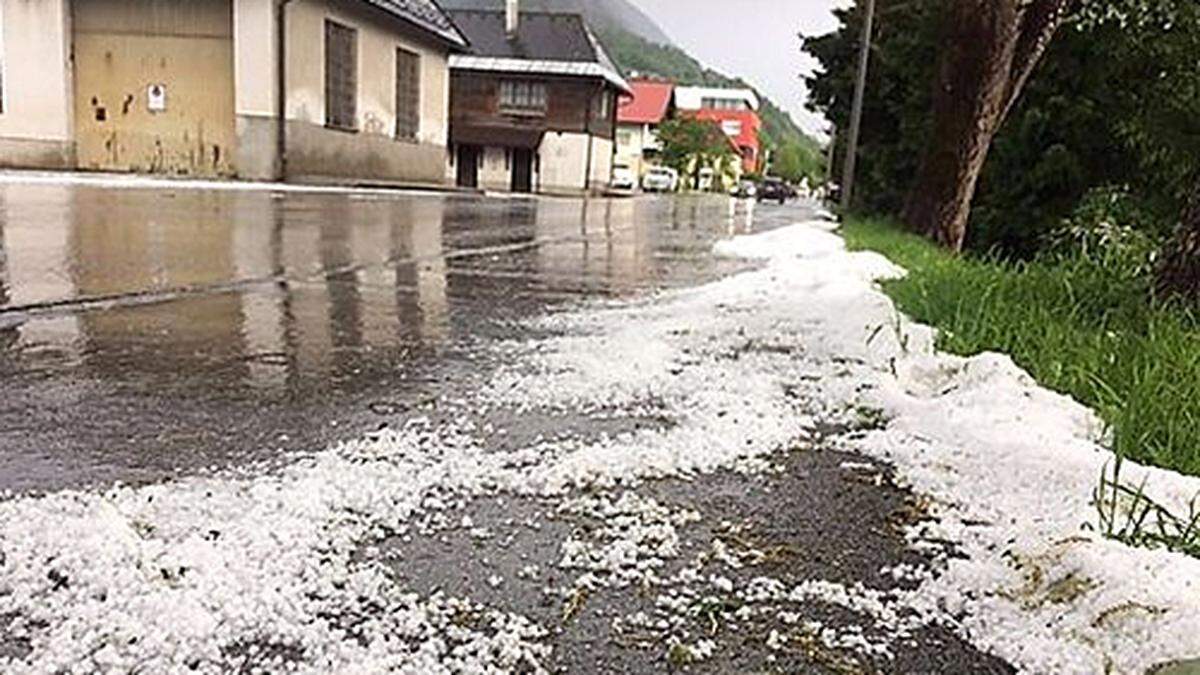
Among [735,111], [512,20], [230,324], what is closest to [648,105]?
[512,20]

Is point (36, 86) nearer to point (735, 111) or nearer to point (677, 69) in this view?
point (735, 111)

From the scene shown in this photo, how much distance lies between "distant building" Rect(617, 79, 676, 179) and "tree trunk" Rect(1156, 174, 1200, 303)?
5889cm

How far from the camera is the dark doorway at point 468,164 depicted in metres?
37.2

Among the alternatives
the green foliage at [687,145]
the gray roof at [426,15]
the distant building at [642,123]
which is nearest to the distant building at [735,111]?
the distant building at [642,123]

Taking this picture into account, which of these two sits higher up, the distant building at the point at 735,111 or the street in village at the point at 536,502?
the distant building at the point at 735,111

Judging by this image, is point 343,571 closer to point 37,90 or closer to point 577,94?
point 37,90

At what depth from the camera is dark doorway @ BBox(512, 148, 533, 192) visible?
3675cm

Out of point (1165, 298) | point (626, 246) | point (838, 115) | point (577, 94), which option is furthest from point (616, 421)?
point (577, 94)

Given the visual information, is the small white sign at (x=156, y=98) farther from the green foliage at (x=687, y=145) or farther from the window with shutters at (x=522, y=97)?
the green foliage at (x=687, y=145)

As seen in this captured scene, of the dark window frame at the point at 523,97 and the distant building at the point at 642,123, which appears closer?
the dark window frame at the point at 523,97

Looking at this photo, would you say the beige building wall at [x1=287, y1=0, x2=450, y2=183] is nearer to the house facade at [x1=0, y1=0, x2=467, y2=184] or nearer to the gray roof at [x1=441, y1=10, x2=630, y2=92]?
A: the house facade at [x1=0, y1=0, x2=467, y2=184]

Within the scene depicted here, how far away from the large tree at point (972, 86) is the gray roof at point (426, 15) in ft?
48.0

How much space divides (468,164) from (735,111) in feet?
232

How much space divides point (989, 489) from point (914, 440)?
38 centimetres
